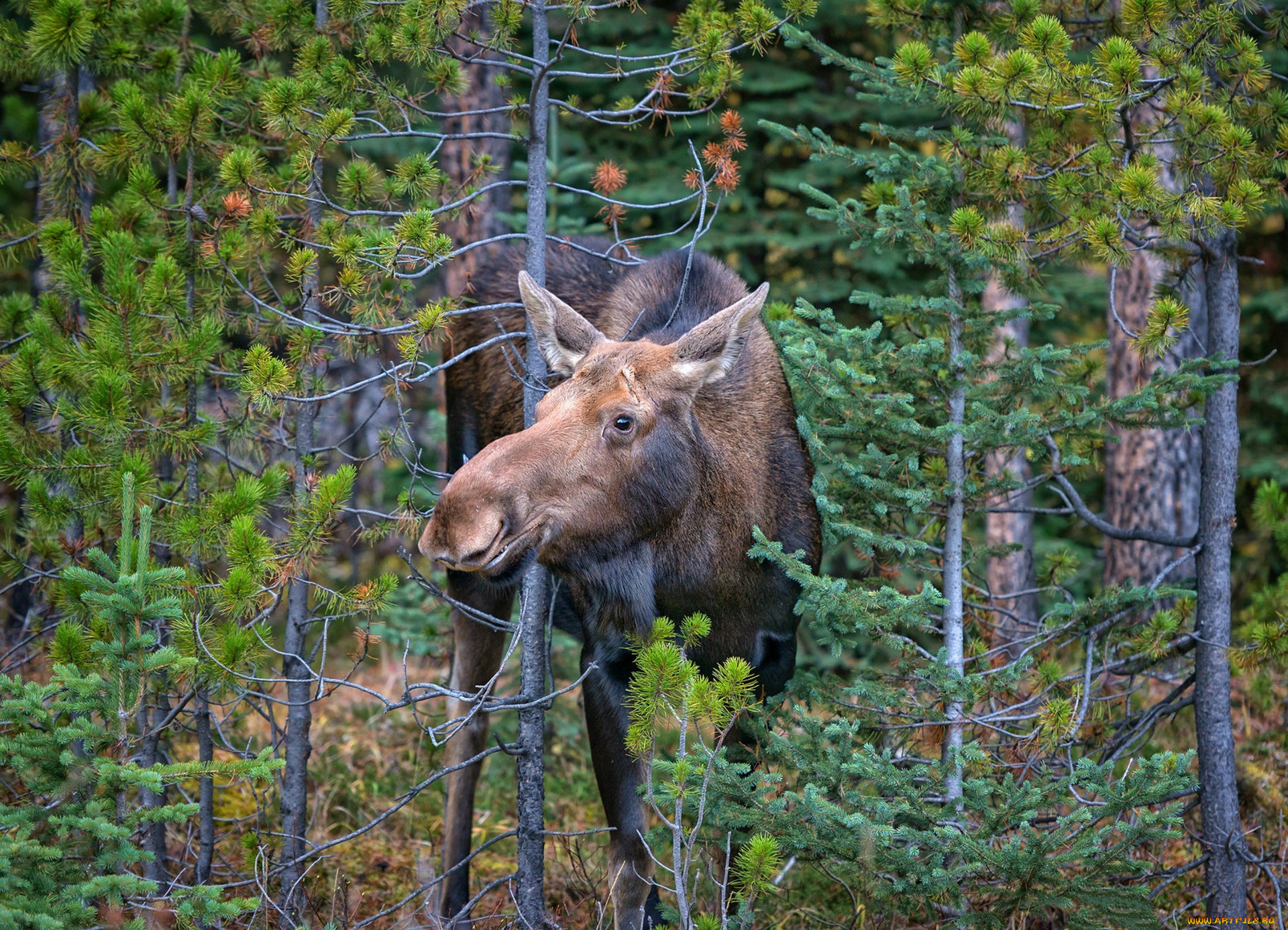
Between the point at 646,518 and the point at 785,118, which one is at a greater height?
the point at 785,118

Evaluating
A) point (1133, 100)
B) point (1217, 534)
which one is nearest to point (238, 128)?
point (1133, 100)

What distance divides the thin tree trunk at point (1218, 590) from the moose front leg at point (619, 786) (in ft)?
8.27

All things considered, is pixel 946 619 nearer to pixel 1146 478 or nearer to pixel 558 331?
pixel 558 331

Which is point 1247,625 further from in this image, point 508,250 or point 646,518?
point 508,250

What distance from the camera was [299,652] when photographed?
4.96m

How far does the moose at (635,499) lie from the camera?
4.10 meters

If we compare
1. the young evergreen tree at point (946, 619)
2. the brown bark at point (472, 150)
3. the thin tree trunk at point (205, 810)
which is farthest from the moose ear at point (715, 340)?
the brown bark at point (472, 150)

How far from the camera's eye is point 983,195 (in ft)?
16.0

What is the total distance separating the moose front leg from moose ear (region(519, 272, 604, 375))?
138 cm

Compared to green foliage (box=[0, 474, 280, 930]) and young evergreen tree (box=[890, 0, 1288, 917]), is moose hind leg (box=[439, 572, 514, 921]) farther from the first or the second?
young evergreen tree (box=[890, 0, 1288, 917])

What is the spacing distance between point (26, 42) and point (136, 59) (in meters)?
0.49

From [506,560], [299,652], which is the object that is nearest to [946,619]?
[506,560]

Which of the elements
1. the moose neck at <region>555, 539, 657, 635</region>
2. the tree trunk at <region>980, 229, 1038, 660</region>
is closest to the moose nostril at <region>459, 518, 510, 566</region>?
the moose neck at <region>555, 539, 657, 635</region>

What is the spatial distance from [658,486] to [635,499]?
13 cm
